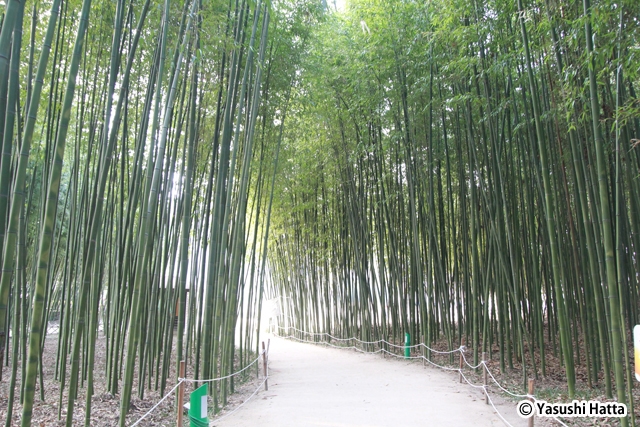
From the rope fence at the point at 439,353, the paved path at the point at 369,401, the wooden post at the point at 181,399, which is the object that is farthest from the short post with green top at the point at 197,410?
the rope fence at the point at 439,353

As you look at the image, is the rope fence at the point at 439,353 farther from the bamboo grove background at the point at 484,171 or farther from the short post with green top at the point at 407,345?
the bamboo grove background at the point at 484,171

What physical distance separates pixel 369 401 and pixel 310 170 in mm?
4723

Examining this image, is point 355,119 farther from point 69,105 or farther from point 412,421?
point 69,105

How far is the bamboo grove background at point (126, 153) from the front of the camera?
66.8 inches

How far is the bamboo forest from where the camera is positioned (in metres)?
2.52

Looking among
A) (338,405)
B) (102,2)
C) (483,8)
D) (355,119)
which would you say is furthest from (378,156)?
(102,2)

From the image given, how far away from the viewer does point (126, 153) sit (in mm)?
4016

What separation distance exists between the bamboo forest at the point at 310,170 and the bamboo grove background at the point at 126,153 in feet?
0.07

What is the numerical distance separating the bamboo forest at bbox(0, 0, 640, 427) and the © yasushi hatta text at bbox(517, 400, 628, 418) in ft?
0.52

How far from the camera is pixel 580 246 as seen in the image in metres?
4.00

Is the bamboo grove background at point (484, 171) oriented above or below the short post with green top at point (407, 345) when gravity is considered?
above

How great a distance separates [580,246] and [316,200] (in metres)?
4.88
